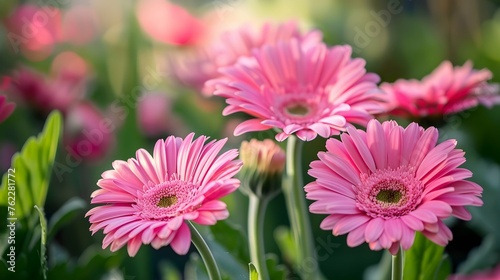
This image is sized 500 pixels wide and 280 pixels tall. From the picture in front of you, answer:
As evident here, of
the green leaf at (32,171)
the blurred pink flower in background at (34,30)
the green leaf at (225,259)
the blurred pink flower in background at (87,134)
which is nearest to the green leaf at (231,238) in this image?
the green leaf at (225,259)

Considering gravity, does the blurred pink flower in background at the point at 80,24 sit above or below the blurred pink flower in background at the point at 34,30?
above

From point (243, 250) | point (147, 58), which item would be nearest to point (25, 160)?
point (243, 250)

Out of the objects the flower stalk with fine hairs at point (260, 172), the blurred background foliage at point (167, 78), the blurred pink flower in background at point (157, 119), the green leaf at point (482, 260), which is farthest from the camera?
the blurred pink flower in background at point (157, 119)

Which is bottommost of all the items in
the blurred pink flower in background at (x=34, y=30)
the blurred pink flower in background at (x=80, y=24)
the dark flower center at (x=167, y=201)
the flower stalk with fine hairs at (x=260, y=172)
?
the dark flower center at (x=167, y=201)

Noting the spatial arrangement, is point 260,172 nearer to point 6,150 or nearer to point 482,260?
point 482,260

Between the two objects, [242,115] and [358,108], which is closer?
[358,108]

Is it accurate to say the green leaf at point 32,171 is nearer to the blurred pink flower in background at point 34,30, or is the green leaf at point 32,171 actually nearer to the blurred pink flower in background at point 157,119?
the blurred pink flower in background at point 157,119

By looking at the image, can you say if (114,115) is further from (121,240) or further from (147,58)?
(121,240)

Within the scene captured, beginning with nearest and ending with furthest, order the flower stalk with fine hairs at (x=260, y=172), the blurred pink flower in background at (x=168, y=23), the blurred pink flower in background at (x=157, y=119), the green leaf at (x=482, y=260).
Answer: the flower stalk with fine hairs at (x=260, y=172) < the green leaf at (x=482, y=260) < the blurred pink flower in background at (x=157, y=119) < the blurred pink flower in background at (x=168, y=23)

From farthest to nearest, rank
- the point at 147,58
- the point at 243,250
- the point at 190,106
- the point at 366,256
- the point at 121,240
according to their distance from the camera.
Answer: the point at 147,58, the point at 190,106, the point at 366,256, the point at 243,250, the point at 121,240
